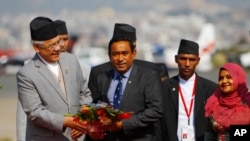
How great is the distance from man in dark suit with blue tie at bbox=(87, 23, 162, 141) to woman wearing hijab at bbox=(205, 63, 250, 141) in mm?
508

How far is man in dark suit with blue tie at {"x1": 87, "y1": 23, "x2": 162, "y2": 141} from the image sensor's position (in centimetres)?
647

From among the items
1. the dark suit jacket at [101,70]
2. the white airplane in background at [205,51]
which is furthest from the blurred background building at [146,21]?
the dark suit jacket at [101,70]

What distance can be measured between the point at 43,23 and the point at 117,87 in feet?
2.65

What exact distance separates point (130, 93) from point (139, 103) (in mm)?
106

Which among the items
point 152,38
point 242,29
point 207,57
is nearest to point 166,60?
point 207,57

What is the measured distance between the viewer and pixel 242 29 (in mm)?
137750

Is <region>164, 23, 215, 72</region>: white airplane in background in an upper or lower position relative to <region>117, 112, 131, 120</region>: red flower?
lower

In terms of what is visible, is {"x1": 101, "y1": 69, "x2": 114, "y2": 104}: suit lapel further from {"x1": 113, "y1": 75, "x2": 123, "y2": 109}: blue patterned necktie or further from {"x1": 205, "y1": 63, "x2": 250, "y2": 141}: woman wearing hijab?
{"x1": 205, "y1": 63, "x2": 250, "y2": 141}: woman wearing hijab

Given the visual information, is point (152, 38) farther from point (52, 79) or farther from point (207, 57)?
point (52, 79)

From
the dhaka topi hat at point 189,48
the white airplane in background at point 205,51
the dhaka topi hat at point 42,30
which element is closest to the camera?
the dhaka topi hat at point 42,30

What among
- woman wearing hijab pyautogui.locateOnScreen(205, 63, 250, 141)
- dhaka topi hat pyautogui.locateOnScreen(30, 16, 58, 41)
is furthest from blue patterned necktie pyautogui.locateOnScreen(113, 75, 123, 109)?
woman wearing hijab pyautogui.locateOnScreen(205, 63, 250, 141)

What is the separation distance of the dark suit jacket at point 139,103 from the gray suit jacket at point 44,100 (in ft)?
1.19

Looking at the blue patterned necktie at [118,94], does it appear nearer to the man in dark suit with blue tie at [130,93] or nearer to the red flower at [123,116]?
the man in dark suit with blue tie at [130,93]

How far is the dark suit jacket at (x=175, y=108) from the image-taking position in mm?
7453
